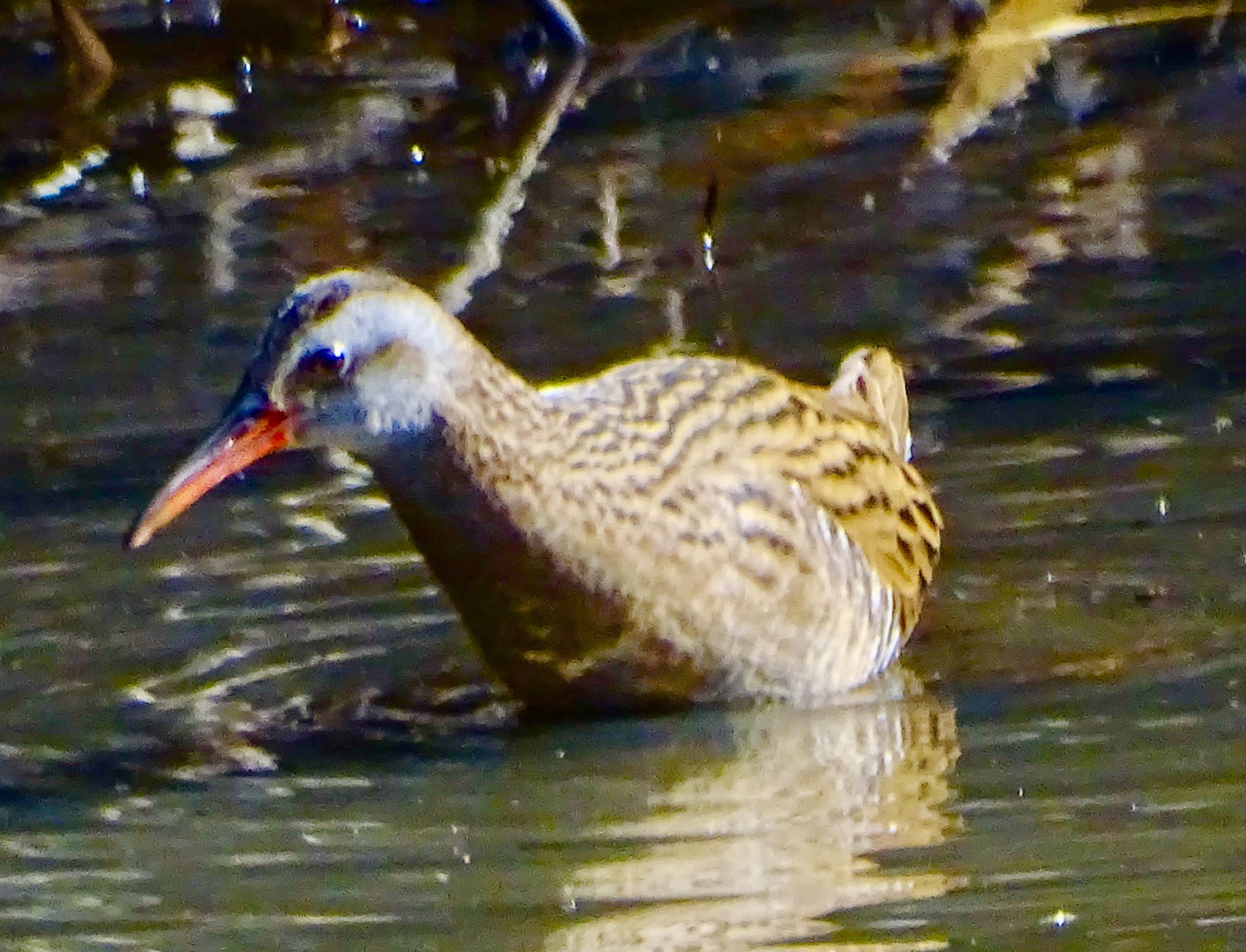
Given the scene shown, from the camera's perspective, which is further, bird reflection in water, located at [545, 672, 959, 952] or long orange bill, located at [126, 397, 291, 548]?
long orange bill, located at [126, 397, 291, 548]

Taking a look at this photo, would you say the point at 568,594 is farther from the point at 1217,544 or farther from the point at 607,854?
the point at 1217,544

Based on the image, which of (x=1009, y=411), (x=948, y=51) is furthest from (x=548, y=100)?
(x=1009, y=411)

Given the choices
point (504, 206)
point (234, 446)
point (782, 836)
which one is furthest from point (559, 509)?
point (504, 206)

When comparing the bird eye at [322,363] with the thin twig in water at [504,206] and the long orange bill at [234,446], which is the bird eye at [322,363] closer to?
the long orange bill at [234,446]

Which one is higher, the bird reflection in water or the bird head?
the bird head

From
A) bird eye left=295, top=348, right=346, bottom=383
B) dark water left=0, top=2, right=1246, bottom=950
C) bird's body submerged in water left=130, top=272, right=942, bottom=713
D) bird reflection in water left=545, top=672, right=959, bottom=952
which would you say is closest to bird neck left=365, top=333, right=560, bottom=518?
bird's body submerged in water left=130, top=272, right=942, bottom=713

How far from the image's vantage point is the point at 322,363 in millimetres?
6699

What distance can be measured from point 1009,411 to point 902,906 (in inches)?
149

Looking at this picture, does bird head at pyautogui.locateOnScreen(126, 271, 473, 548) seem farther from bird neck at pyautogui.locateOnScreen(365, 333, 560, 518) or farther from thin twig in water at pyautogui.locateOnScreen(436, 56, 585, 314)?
thin twig in water at pyautogui.locateOnScreen(436, 56, 585, 314)

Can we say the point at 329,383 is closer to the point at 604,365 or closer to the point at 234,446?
the point at 234,446

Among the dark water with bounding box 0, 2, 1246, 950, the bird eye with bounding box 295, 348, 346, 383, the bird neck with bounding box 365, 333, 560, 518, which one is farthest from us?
the bird neck with bounding box 365, 333, 560, 518

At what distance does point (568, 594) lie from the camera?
6824mm

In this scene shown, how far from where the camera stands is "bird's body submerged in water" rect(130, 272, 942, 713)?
266 inches

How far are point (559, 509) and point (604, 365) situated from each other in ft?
10.3
